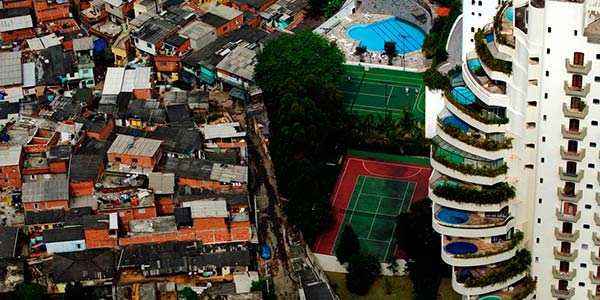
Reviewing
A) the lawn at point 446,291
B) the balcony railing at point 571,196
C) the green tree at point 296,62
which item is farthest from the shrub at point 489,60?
the green tree at point 296,62

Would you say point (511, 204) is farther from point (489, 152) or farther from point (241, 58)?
point (241, 58)

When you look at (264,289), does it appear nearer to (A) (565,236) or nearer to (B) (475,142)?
(B) (475,142)

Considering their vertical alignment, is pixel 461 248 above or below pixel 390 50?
above

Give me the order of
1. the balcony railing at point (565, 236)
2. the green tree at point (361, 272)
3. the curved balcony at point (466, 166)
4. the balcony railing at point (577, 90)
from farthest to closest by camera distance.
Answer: the green tree at point (361, 272) → the curved balcony at point (466, 166) → the balcony railing at point (565, 236) → the balcony railing at point (577, 90)

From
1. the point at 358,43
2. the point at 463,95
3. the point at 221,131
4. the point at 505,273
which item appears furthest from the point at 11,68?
the point at 505,273

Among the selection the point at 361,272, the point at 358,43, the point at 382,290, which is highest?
the point at 358,43

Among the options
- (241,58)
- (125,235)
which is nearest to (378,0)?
(241,58)

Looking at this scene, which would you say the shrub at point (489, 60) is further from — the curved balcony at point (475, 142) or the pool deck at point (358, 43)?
the pool deck at point (358, 43)
